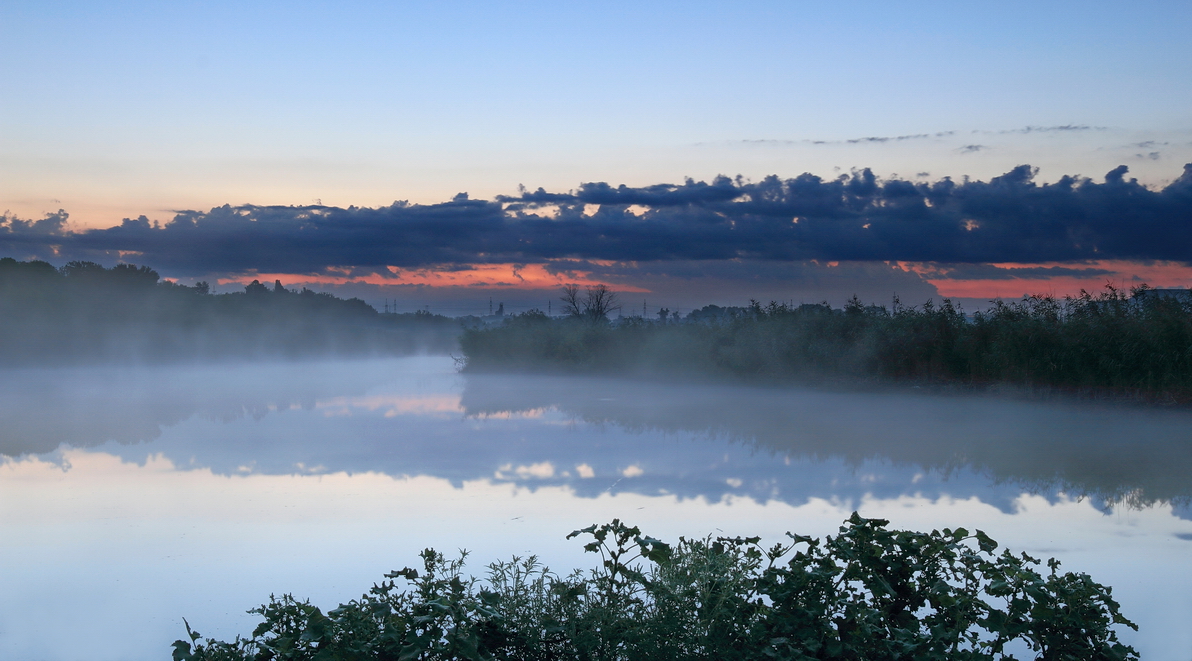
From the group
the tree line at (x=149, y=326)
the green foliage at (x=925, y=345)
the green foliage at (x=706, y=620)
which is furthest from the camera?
the tree line at (x=149, y=326)

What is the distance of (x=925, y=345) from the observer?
1386cm

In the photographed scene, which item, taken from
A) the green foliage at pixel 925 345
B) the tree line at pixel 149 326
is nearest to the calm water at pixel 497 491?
the green foliage at pixel 925 345

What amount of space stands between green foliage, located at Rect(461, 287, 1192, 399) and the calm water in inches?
37.6

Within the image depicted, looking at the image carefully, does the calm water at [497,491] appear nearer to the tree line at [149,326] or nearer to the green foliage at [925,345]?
the green foliage at [925,345]

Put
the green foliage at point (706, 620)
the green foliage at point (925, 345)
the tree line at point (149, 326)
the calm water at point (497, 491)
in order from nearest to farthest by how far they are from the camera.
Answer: the green foliage at point (706, 620) → the calm water at point (497, 491) → the green foliage at point (925, 345) → the tree line at point (149, 326)

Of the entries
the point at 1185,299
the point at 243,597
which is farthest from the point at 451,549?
the point at 1185,299

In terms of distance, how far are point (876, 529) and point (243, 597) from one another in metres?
3.05

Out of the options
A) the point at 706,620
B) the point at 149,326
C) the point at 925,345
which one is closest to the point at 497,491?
the point at 706,620

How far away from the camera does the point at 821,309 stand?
54.3ft

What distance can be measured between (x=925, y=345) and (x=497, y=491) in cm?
1055

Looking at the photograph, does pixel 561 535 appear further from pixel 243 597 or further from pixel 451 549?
pixel 243 597

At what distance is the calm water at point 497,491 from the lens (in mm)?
3834

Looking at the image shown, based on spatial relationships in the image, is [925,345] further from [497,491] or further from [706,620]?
[706,620]

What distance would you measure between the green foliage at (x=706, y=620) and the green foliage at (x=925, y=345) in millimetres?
10694
